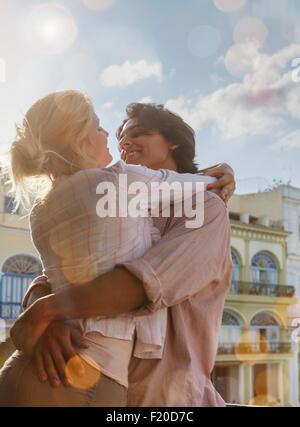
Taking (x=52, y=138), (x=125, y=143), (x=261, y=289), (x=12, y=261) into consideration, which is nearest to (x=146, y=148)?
(x=125, y=143)

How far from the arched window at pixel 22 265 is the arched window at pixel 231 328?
171 inches

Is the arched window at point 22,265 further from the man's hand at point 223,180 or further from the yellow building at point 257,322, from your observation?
the man's hand at point 223,180

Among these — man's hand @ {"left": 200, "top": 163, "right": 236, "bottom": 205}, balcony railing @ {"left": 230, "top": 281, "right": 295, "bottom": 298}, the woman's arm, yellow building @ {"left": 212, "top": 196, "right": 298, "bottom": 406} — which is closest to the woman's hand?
the woman's arm

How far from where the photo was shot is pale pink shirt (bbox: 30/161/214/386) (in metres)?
1.01

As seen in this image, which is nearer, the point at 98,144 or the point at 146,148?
the point at 98,144

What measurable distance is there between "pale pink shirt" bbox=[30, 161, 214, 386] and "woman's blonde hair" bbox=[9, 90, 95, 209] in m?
0.04

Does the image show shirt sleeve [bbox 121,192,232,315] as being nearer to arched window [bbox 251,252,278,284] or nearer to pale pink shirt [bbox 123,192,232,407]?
pale pink shirt [bbox 123,192,232,407]

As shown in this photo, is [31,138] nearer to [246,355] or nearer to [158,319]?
[158,319]

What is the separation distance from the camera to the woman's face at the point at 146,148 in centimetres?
136

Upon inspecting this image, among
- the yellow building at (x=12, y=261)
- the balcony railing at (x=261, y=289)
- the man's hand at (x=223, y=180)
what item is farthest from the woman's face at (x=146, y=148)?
the balcony railing at (x=261, y=289)

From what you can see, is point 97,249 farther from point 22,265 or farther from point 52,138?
point 22,265

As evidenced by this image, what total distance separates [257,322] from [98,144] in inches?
547

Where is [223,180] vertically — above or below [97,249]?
above

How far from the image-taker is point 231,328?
1401 centimetres
